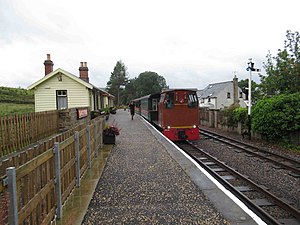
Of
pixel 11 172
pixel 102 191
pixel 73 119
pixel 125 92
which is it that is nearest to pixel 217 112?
pixel 73 119

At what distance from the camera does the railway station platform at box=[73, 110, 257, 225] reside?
351 cm

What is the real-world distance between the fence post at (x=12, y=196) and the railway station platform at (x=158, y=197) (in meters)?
1.33

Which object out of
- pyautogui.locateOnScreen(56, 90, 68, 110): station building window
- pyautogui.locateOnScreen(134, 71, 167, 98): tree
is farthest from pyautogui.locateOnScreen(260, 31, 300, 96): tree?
pyautogui.locateOnScreen(134, 71, 167, 98): tree

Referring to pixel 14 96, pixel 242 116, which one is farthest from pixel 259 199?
pixel 14 96

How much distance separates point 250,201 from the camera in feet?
16.6

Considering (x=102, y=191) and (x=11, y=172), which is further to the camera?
(x=102, y=191)

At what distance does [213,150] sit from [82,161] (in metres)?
7.37

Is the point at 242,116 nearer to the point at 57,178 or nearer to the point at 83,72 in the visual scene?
the point at 57,178

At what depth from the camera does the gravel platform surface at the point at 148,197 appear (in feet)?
11.6

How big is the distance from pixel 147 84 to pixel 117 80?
10.5 m

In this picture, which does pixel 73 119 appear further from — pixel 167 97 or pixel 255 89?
pixel 255 89

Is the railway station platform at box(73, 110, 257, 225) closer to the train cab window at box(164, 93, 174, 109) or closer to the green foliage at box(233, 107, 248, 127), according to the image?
the train cab window at box(164, 93, 174, 109)

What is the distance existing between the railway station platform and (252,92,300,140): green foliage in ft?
20.9

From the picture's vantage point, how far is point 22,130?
9.23 meters
